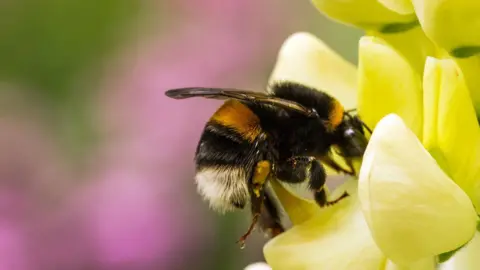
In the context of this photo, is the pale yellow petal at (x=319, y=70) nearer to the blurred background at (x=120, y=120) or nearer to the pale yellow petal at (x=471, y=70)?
the pale yellow petal at (x=471, y=70)

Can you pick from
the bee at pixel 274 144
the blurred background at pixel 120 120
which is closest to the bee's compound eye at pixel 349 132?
the bee at pixel 274 144

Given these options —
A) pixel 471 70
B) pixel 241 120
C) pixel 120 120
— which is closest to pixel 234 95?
pixel 241 120

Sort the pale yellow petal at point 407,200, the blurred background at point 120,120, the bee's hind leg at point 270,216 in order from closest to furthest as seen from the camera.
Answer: the pale yellow petal at point 407,200, the bee's hind leg at point 270,216, the blurred background at point 120,120

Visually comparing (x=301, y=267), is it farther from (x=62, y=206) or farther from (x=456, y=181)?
(x=62, y=206)

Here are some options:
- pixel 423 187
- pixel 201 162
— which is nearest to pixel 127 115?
pixel 201 162

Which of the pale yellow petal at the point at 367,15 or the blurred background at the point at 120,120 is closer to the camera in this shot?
the pale yellow petal at the point at 367,15

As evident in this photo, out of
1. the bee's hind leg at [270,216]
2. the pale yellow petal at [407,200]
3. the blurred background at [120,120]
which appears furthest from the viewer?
the blurred background at [120,120]

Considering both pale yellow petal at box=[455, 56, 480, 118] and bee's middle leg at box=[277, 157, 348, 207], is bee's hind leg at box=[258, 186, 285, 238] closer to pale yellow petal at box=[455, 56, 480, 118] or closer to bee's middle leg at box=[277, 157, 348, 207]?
bee's middle leg at box=[277, 157, 348, 207]

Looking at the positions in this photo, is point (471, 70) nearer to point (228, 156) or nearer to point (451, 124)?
point (451, 124)
